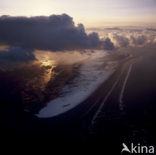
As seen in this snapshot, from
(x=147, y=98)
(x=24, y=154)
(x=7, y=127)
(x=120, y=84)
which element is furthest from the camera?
(x=120, y=84)

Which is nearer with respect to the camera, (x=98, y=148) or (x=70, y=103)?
(x=98, y=148)

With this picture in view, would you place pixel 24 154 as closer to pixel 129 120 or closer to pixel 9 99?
pixel 129 120

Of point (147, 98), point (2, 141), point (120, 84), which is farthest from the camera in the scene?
point (120, 84)

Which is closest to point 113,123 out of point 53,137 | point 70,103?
point 53,137

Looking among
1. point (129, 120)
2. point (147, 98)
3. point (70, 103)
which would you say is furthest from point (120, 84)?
point (129, 120)

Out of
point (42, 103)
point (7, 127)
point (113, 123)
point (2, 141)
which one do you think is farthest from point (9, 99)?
point (113, 123)

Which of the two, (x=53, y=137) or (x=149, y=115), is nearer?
(x=53, y=137)

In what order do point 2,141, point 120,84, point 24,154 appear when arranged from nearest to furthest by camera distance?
point 24,154
point 2,141
point 120,84

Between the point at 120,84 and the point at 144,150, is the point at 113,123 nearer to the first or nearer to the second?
the point at 144,150

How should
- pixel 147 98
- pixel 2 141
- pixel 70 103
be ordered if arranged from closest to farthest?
1. pixel 2 141
2. pixel 70 103
3. pixel 147 98
